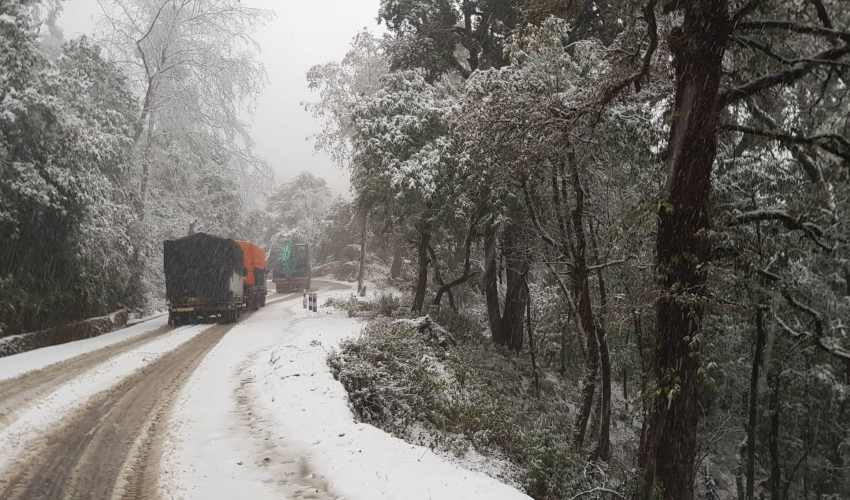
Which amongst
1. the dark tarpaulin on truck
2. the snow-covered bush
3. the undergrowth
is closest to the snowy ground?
the snow-covered bush

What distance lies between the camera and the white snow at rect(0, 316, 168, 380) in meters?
11.1

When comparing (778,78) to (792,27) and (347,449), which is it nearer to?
(792,27)

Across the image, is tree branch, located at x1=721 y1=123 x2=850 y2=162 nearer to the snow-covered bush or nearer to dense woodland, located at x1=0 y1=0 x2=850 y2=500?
dense woodland, located at x1=0 y1=0 x2=850 y2=500

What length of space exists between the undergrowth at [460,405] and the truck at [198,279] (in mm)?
7678

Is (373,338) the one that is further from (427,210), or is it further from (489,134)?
(489,134)

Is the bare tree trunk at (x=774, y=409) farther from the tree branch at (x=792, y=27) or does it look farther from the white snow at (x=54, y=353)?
the white snow at (x=54, y=353)

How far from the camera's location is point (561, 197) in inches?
514

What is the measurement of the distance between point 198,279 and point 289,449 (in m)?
16.1

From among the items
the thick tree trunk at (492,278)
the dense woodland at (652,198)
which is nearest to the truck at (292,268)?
the dense woodland at (652,198)

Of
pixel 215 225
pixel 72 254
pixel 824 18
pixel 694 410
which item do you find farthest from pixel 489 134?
pixel 215 225

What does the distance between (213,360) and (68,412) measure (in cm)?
462

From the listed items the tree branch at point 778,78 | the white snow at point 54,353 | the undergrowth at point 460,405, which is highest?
the tree branch at point 778,78

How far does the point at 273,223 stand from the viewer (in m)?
67.4

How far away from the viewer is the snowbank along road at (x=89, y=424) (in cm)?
565
